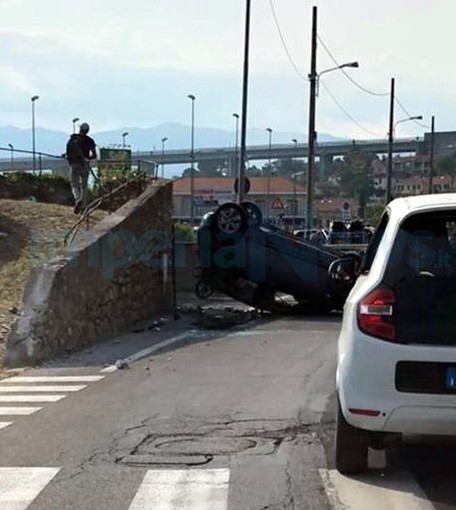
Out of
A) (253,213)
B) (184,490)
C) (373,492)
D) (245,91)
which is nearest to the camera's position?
(373,492)

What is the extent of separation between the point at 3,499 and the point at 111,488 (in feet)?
2.33

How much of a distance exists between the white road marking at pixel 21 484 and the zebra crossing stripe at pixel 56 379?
4.59 metres

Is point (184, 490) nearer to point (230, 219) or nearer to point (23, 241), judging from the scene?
point (23, 241)

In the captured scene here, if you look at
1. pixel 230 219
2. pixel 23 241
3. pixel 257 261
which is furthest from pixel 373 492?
pixel 230 219

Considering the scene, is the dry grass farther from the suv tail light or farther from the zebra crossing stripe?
the suv tail light

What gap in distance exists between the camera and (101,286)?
15.8 metres

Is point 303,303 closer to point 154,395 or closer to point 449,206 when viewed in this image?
point 154,395

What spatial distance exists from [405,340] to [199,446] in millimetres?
2423

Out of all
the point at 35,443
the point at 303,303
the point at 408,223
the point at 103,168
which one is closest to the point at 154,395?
the point at 35,443

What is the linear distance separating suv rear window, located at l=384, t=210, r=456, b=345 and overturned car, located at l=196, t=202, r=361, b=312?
1374 cm

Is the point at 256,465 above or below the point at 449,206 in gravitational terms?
below

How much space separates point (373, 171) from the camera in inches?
4515

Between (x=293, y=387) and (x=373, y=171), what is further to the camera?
(x=373, y=171)

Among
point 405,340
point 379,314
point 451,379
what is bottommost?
point 451,379
